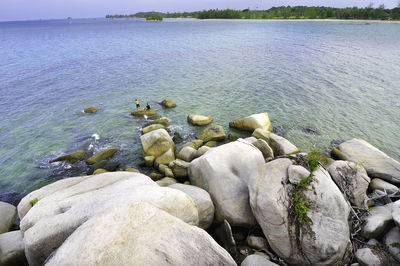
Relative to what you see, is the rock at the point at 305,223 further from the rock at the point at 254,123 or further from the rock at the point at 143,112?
the rock at the point at 143,112

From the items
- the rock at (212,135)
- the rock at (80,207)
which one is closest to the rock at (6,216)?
the rock at (80,207)

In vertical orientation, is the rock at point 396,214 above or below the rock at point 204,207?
above

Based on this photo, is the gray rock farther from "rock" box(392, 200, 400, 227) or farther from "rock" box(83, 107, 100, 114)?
"rock" box(83, 107, 100, 114)

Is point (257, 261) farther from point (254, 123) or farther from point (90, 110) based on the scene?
point (90, 110)

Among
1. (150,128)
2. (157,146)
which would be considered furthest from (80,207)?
(150,128)

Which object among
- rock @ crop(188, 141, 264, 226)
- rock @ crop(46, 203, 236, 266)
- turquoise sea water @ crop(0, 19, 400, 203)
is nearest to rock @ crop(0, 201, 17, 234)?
turquoise sea water @ crop(0, 19, 400, 203)

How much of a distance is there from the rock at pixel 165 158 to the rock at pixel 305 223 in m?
8.20

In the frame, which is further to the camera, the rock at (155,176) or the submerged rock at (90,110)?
the submerged rock at (90,110)

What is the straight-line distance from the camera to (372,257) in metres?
Result: 8.11

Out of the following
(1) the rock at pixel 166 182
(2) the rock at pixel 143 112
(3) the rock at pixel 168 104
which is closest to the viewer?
(1) the rock at pixel 166 182

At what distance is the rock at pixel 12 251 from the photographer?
8.91 meters

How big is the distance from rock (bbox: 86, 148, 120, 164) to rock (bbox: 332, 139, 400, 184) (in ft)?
57.2

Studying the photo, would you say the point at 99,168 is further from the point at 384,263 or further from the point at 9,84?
the point at 9,84

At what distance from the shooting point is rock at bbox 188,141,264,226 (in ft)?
34.4
